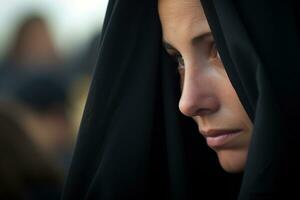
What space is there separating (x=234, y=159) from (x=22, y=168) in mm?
686

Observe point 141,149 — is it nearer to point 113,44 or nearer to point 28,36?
point 113,44

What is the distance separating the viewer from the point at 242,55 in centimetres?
125

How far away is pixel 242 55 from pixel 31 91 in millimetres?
1786

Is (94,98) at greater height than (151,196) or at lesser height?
greater

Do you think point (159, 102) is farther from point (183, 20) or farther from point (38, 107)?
point (38, 107)

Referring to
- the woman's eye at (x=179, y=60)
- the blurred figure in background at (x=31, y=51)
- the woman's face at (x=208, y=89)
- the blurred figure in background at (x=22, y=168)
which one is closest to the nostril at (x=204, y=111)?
the woman's face at (x=208, y=89)

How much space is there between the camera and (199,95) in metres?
1.40

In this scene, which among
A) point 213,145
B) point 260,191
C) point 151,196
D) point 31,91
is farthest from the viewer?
point 31,91

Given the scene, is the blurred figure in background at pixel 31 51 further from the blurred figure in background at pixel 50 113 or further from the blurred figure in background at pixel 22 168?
the blurred figure in background at pixel 22 168

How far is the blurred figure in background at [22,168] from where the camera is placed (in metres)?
1.68

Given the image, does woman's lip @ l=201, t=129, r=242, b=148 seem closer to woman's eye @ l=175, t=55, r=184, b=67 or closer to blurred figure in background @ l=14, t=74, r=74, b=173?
woman's eye @ l=175, t=55, r=184, b=67

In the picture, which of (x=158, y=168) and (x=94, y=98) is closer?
(x=94, y=98)

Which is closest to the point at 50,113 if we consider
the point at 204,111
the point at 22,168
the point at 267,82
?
the point at 22,168

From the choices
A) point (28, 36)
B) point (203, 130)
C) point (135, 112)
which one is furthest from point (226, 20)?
point (28, 36)
